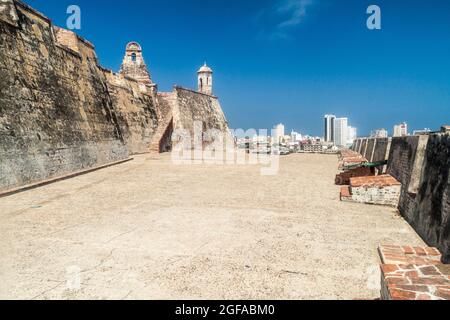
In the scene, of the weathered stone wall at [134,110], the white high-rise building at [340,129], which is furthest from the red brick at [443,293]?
the white high-rise building at [340,129]

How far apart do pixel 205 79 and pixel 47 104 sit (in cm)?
2314

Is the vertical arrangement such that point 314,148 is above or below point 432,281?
above

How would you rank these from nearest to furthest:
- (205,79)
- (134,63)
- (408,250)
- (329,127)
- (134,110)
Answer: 1. (408,250)
2. (134,110)
3. (134,63)
4. (205,79)
5. (329,127)

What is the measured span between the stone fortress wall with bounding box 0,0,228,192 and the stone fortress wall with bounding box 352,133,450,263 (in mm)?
8182

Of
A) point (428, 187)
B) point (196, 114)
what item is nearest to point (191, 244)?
point (428, 187)

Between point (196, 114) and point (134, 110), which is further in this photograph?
point (196, 114)

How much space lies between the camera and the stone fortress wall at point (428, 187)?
377 cm

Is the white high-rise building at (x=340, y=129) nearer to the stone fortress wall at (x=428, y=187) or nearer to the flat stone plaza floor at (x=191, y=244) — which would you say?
the stone fortress wall at (x=428, y=187)

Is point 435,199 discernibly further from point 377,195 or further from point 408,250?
point 377,195

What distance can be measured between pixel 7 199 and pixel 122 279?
5.00 metres

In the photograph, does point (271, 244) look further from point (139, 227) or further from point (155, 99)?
point (155, 99)

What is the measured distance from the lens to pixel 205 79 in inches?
1251
